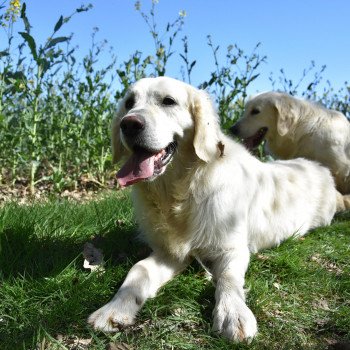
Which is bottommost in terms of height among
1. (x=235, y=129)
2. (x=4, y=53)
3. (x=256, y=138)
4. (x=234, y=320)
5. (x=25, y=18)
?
(x=256, y=138)

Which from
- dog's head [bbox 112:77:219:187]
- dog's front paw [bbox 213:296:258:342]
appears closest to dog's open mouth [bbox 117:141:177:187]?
dog's head [bbox 112:77:219:187]

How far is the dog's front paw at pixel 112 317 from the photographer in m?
2.37

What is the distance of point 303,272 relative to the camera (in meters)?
3.20

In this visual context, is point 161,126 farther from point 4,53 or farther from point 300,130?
point 300,130

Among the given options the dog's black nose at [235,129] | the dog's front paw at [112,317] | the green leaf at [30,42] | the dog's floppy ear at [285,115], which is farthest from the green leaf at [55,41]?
the dog's front paw at [112,317]

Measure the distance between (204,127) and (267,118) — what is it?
306 cm

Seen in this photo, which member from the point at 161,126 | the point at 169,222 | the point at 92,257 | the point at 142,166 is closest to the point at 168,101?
the point at 161,126

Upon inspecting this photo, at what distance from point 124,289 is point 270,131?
395 centimetres

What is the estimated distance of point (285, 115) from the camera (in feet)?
19.2

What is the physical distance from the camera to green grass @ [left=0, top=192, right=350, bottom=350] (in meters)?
2.36

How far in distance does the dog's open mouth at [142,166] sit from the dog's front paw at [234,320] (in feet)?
2.88

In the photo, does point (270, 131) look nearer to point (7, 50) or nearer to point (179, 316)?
point (7, 50)

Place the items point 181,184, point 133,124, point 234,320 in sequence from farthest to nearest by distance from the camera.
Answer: point 181,184 → point 133,124 → point 234,320

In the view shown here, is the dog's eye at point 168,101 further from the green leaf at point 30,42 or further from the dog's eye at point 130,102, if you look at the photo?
the green leaf at point 30,42
